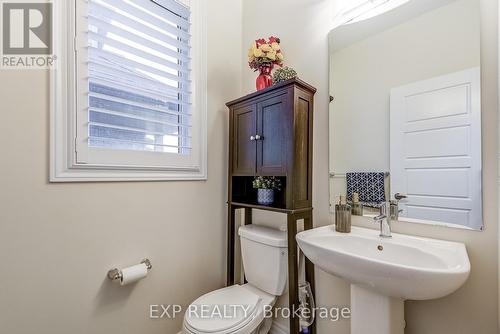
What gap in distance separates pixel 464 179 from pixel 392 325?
65cm

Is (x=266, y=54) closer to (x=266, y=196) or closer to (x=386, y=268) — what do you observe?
(x=266, y=196)

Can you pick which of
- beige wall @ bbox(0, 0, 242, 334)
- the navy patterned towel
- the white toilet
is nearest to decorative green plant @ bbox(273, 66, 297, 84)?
beige wall @ bbox(0, 0, 242, 334)

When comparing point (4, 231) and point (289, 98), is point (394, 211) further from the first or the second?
point (4, 231)

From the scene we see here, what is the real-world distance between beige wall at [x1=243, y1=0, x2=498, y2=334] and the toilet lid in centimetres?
→ 43

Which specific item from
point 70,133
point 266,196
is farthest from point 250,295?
point 70,133

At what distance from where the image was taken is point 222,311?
1.24 m

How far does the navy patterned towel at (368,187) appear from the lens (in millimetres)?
1198

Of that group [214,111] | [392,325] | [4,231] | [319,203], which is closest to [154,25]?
[214,111]

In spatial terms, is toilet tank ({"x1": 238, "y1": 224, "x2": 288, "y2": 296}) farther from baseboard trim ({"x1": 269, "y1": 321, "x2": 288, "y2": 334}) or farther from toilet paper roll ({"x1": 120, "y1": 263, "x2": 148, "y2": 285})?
toilet paper roll ({"x1": 120, "y1": 263, "x2": 148, "y2": 285})

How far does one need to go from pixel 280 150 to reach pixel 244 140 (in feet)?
1.14

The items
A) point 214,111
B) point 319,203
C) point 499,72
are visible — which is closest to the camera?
point 499,72

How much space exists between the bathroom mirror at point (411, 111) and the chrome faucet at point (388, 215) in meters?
0.02

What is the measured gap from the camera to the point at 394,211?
1.12 metres

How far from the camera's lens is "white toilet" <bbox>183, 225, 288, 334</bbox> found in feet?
3.79
